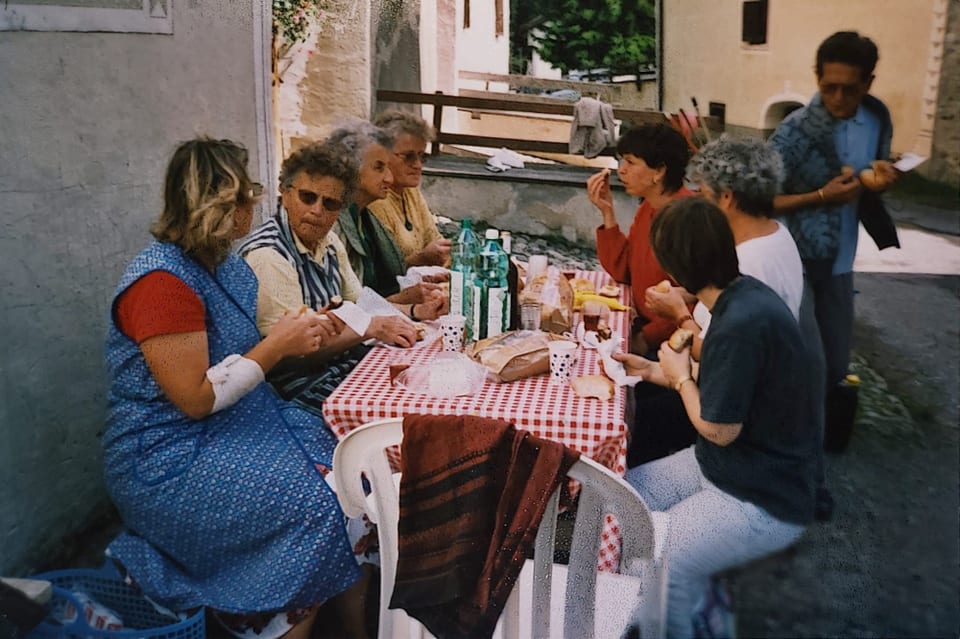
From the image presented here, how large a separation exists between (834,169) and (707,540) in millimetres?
1087

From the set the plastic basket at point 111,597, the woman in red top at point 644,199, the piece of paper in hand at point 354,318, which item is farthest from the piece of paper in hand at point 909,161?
the plastic basket at point 111,597

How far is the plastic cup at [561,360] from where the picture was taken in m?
2.03

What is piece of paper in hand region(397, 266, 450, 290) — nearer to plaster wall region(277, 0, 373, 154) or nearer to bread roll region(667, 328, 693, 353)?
plaster wall region(277, 0, 373, 154)

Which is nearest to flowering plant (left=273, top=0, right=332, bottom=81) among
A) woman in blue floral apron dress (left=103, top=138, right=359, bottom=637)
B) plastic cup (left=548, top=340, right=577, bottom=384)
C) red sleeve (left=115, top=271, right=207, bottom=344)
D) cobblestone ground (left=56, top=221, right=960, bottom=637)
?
woman in blue floral apron dress (left=103, top=138, right=359, bottom=637)

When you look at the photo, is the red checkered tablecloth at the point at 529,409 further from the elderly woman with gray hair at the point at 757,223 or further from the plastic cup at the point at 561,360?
the elderly woman with gray hair at the point at 757,223

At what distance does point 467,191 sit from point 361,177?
0.85 meters

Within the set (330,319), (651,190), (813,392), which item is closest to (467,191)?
(651,190)

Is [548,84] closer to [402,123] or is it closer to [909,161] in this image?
[402,123]

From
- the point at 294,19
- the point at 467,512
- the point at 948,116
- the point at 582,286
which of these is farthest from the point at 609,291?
the point at 467,512

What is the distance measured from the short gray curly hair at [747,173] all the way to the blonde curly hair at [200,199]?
1.24m

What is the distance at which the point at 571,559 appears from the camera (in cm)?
142

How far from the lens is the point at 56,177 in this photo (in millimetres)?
2199

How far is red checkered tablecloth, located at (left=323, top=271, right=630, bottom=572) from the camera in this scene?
5.96 feet

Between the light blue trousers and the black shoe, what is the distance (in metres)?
0.20
